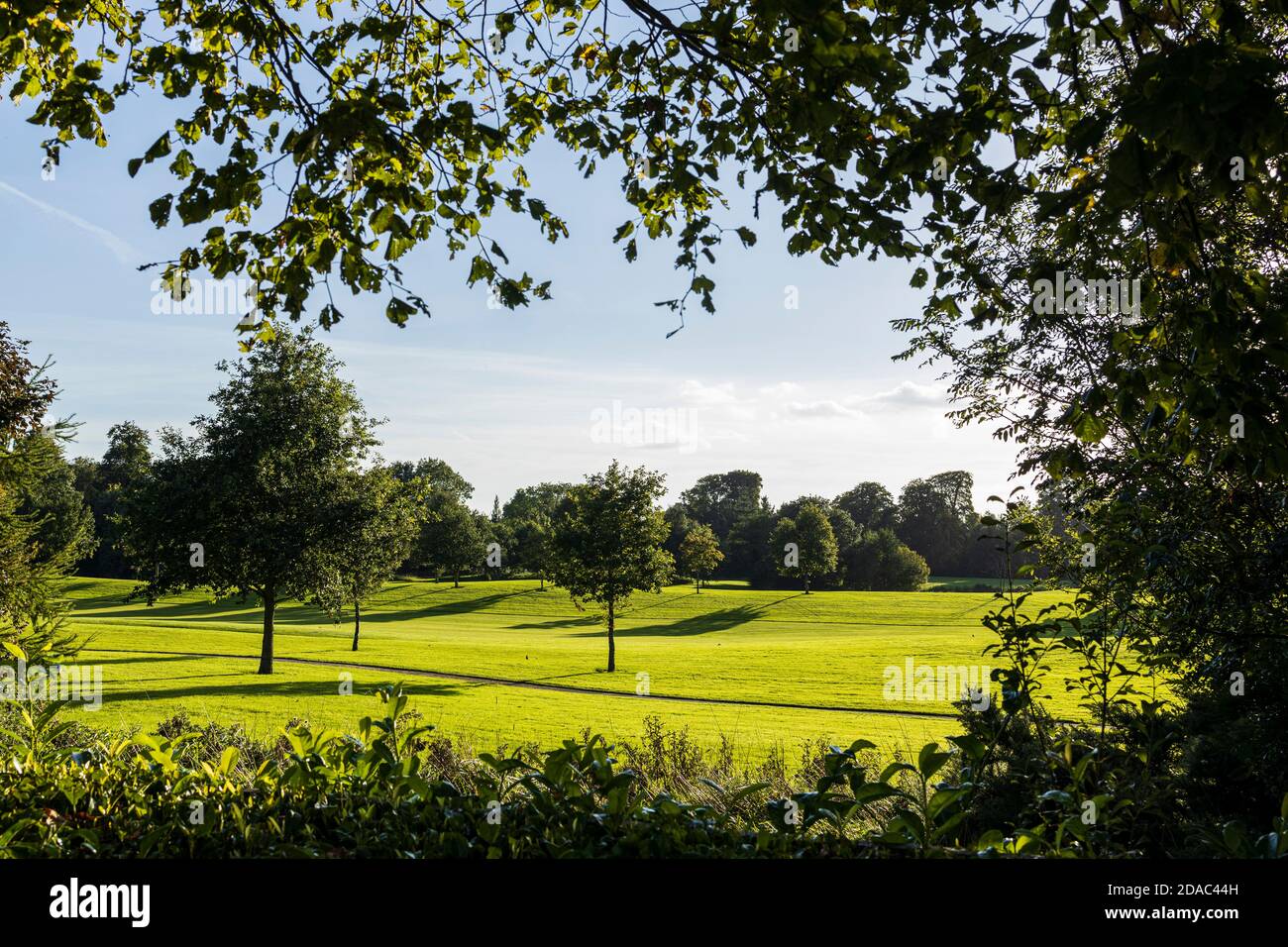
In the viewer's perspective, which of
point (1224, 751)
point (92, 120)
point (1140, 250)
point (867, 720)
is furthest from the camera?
point (867, 720)

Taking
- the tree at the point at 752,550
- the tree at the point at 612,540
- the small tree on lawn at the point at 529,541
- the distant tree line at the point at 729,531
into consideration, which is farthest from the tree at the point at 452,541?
the tree at the point at 612,540

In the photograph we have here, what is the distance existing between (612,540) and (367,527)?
11.6m

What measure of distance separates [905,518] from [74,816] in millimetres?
111355

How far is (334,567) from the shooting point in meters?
27.0

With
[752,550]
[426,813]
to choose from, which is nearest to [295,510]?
[426,813]

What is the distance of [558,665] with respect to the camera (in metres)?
34.2

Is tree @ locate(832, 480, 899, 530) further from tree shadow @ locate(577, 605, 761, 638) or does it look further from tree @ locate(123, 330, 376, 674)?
tree @ locate(123, 330, 376, 674)

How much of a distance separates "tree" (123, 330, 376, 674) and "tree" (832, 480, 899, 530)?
91.3m

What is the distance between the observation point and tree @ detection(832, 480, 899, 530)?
11106 centimetres

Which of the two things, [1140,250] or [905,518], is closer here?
[1140,250]

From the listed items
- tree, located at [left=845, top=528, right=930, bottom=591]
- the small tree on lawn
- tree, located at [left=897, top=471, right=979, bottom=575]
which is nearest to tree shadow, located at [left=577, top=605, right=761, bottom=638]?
the small tree on lawn

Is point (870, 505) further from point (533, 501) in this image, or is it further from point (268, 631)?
point (268, 631)
